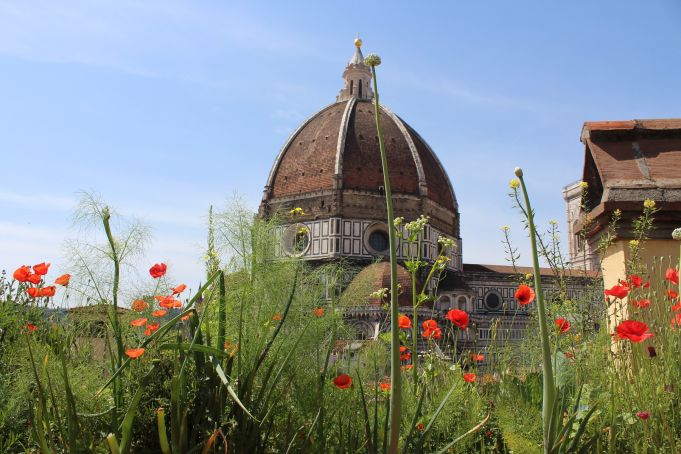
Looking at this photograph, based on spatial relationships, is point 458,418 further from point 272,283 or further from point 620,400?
point 272,283

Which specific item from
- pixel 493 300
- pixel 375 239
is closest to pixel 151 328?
pixel 375 239

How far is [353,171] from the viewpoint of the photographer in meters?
35.0

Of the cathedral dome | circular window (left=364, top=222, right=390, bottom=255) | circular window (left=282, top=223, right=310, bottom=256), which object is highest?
the cathedral dome

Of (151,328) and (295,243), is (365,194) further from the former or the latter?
(151,328)

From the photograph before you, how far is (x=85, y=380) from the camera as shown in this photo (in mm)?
1768

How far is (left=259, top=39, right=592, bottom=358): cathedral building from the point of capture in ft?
109

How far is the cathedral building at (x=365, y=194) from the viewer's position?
33375 millimetres

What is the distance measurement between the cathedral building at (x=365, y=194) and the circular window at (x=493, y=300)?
0.19 ft

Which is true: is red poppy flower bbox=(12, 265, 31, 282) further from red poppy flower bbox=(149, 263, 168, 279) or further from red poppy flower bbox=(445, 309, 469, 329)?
red poppy flower bbox=(445, 309, 469, 329)

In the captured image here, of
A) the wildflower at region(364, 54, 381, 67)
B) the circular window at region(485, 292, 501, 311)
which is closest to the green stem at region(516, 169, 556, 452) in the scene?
the wildflower at region(364, 54, 381, 67)

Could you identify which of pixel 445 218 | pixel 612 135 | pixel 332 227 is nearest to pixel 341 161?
pixel 332 227

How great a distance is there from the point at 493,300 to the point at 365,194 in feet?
31.2

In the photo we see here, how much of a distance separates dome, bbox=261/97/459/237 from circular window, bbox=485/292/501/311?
4666 mm

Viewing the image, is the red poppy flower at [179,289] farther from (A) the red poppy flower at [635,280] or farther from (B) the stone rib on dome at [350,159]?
(B) the stone rib on dome at [350,159]
